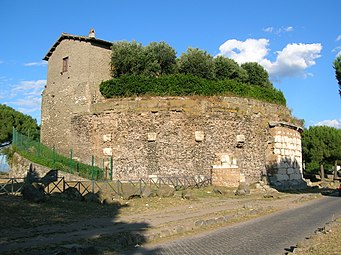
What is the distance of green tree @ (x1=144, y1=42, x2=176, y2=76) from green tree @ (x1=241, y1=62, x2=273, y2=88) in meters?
7.19

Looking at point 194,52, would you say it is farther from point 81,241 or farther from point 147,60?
point 81,241

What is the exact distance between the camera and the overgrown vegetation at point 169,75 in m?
21.5

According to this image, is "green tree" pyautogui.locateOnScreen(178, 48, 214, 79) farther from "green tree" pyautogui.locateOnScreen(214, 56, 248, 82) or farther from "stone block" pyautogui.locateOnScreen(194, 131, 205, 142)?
"stone block" pyautogui.locateOnScreen(194, 131, 205, 142)

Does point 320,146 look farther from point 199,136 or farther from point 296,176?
point 199,136

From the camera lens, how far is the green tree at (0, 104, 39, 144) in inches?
1484

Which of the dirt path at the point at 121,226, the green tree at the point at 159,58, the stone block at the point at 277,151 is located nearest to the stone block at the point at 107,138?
the green tree at the point at 159,58

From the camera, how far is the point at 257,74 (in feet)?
92.6

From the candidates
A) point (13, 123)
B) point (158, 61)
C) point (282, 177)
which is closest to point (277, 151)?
point (282, 177)

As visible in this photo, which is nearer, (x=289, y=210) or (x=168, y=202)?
(x=289, y=210)

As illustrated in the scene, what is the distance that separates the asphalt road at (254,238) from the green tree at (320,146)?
1014 inches

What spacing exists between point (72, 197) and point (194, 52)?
1377cm

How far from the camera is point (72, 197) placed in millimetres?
13500

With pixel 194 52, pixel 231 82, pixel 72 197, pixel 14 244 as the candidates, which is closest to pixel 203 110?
pixel 231 82

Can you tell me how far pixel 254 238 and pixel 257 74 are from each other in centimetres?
2159
